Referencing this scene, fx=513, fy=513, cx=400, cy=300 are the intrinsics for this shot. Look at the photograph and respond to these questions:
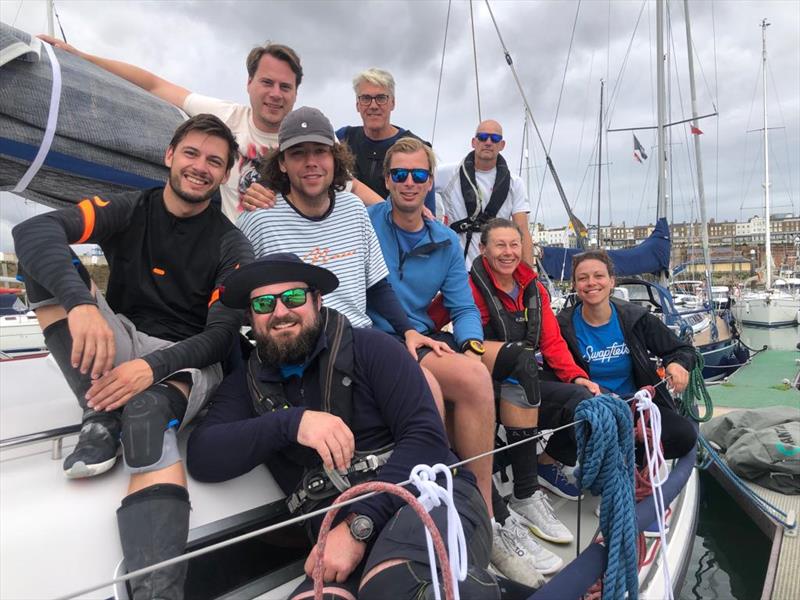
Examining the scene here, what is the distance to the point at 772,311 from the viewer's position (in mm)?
25969

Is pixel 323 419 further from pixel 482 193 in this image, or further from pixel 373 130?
pixel 482 193

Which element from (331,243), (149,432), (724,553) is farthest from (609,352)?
(724,553)

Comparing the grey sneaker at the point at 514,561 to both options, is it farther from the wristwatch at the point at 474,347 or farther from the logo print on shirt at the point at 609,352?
the logo print on shirt at the point at 609,352

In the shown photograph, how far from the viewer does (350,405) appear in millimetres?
1903

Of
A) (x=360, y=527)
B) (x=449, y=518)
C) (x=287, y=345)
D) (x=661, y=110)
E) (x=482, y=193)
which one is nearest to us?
(x=449, y=518)

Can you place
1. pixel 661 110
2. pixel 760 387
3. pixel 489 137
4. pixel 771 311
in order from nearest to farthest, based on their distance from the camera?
pixel 489 137, pixel 760 387, pixel 661 110, pixel 771 311

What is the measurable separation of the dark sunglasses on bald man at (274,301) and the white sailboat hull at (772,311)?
95.2ft

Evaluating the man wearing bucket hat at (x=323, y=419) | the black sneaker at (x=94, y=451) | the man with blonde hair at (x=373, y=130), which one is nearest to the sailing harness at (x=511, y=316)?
the man with blonde hair at (x=373, y=130)

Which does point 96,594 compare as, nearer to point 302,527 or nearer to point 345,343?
point 302,527

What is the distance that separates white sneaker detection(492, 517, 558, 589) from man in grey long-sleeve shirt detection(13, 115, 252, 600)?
136 cm

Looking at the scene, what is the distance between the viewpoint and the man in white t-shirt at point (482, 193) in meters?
3.93

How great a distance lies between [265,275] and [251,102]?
1682 mm

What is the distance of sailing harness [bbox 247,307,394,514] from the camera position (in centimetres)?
177

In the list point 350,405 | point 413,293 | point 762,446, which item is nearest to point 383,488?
point 350,405
